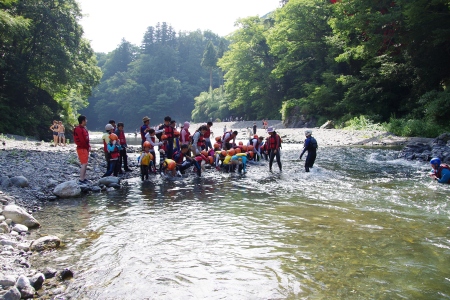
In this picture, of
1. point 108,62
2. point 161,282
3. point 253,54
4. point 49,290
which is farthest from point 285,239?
point 108,62

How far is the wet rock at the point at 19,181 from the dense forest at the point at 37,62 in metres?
20.1

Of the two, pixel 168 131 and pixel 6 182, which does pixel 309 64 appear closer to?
pixel 168 131

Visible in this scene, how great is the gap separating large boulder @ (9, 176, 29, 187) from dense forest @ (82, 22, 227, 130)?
76.5 meters

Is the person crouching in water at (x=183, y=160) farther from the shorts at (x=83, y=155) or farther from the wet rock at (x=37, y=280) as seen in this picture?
the wet rock at (x=37, y=280)

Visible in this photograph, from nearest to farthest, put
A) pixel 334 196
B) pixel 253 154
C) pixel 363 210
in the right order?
pixel 363 210
pixel 334 196
pixel 253 154

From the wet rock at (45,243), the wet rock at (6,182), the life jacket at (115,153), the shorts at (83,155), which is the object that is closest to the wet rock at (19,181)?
the wet rock at (6,182)

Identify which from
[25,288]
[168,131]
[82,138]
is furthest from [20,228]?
[168,131]

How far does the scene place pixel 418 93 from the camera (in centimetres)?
2578

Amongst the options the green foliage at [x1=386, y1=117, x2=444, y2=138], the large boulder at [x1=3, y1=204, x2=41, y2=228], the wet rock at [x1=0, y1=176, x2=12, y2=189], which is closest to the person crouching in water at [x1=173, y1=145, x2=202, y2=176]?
the wet rock at [x1=0, y1=176, x2=12, y2=189]

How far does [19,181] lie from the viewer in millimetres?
8852

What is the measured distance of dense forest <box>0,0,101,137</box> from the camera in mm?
27062

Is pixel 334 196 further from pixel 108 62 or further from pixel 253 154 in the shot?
pixel 108 62

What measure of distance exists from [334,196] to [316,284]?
484 cm

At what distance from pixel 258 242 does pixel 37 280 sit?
10.4ft
